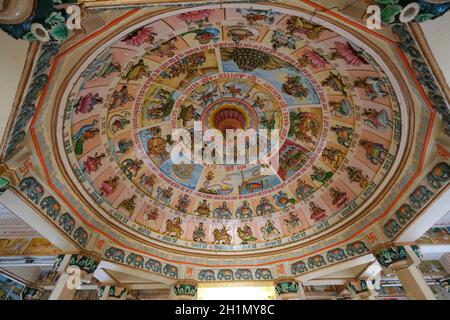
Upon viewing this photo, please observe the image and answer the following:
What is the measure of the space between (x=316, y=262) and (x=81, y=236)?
9.72 meters

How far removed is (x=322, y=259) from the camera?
11383 millimetres

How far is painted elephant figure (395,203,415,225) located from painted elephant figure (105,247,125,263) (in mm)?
10919

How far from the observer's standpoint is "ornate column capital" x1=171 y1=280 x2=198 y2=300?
11250 millimetres

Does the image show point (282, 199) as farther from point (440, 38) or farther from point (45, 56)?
point (45, 56)

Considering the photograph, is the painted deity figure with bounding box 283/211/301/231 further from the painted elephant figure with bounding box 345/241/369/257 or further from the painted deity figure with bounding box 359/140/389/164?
the painted deity figure with bounding box 359/140/389/164

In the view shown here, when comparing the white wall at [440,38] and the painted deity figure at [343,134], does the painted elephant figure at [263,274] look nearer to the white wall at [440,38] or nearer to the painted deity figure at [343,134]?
the painted deity figure at [343,134]

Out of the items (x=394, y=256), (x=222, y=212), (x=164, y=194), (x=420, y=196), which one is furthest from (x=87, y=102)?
(x=394, y=256)

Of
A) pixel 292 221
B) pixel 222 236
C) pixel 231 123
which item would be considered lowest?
pixel 222 236

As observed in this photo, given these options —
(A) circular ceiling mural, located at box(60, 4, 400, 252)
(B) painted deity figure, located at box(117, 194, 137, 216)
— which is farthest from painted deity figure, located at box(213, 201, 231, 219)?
(B) painted deity figure, located at box(117, 194, 137, 216)

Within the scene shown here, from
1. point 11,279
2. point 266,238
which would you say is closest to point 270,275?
point 266,238

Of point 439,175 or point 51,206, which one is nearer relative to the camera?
point 439,175

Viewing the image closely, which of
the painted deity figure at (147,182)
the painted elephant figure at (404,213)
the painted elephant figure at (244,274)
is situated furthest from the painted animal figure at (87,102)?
the painted elephant figure at (404,213)

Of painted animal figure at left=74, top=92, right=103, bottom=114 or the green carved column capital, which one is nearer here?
the green carved column capital

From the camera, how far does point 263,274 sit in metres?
12.0
